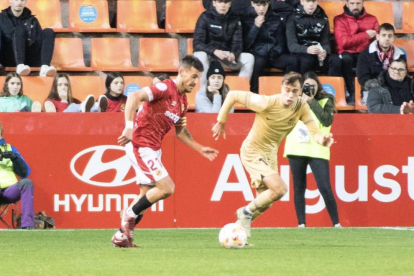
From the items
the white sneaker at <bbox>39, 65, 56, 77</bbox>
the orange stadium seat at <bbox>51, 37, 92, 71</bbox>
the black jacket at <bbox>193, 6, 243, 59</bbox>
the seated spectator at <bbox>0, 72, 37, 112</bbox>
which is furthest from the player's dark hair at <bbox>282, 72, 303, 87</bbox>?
the orange stadium seat at <bbox>51, 37, 92, 71</bbox>

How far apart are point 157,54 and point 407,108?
4272 mm

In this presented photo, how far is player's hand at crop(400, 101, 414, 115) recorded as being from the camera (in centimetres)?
1345

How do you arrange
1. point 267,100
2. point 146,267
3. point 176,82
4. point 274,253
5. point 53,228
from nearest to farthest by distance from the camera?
point 146,267
point 274,253
point 176,82
point 267,100
point 53,228

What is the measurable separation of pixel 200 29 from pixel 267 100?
16.1 feet

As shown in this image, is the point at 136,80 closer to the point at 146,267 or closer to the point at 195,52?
the point at 195,52

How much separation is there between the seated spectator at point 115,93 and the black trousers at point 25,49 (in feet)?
5.43

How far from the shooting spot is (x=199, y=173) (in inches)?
511

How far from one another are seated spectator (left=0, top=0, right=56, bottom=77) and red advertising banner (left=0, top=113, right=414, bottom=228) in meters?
2.11

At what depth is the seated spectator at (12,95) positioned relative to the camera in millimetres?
13258

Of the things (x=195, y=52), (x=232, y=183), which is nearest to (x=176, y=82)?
(x=232, y=183)

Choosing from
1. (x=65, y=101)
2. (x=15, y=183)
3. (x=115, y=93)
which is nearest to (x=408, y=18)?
(x=115, y=93)

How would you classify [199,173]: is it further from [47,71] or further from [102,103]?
[47,71]

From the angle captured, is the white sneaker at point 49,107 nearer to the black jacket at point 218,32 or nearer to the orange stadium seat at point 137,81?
the orange stadium seat at point 137,81

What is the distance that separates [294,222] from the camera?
13.1 meters
